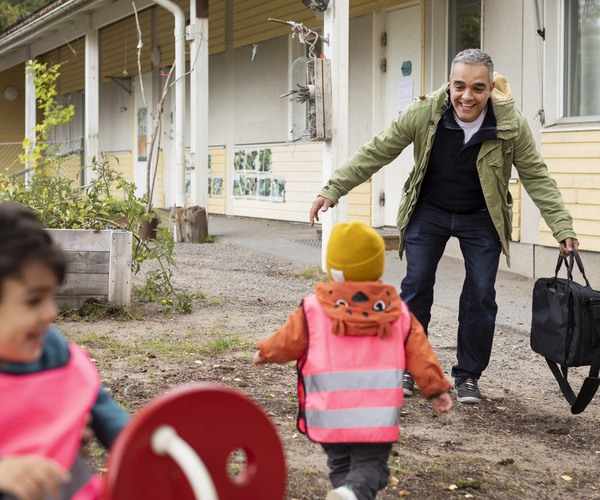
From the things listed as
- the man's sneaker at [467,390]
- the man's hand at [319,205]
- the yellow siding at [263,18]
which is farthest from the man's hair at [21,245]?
the yellow siding at [263,18]

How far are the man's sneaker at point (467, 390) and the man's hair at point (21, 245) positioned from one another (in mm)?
3673

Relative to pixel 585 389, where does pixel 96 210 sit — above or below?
above

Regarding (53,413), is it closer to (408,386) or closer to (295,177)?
(408,386)

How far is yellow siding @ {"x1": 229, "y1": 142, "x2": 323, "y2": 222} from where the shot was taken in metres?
15.0

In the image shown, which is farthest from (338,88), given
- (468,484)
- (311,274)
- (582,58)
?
(468,484)

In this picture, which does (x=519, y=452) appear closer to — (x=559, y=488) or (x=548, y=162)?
(x=559, y=488)

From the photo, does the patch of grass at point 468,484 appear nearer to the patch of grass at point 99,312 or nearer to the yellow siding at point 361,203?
the patch of grass at point 99,312

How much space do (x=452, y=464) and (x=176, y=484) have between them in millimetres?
2531

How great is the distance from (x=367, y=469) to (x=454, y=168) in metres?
2.39

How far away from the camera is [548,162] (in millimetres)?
9484

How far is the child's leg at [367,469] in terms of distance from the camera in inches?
127

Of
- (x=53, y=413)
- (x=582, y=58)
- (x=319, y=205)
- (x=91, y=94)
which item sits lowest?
(x=53, y=413)

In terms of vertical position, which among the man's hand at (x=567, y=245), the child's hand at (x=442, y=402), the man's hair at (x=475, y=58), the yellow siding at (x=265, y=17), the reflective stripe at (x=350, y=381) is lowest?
the child's hand at (x=442, y=402)

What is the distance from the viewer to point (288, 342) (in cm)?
335
